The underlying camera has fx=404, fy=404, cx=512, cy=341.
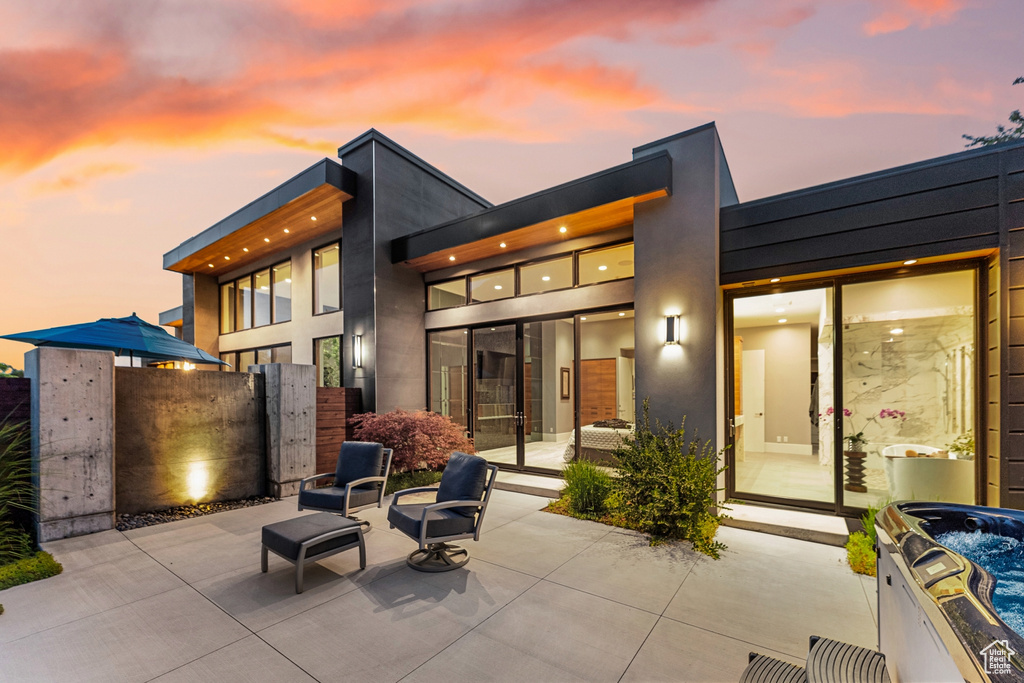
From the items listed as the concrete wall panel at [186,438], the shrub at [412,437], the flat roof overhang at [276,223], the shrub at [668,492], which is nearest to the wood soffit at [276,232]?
the flat roof overhang at [276,223]

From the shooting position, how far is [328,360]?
8.77 metres

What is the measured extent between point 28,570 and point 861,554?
6.97 metres

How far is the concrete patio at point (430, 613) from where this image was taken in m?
2.25

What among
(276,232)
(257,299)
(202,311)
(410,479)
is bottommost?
(410,479)

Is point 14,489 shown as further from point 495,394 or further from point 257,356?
point 257,356

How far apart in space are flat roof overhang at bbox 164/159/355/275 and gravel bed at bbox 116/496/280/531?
5.16 meters

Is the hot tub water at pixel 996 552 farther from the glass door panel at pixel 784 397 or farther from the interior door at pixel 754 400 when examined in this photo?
the interior door at pixel 754 400

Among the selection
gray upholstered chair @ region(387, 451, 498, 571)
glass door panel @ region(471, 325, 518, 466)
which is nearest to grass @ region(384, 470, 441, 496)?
glass door panel @ region(471, 325, 518, 466)

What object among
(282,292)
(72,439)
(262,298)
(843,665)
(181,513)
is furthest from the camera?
(262,298)

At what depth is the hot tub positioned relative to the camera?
107cm

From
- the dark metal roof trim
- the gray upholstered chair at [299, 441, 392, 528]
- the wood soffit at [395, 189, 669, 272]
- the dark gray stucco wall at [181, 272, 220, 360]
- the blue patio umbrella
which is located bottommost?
the gray upholstered chair at [299, 441, 392, 528]

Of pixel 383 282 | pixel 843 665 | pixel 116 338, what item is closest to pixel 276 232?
pixel 383 282

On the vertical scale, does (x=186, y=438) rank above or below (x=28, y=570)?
above

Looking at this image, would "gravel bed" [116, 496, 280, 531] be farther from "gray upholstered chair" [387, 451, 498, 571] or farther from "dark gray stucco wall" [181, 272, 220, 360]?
"dark gray stucco wall" [181, 272, 220, 360]
